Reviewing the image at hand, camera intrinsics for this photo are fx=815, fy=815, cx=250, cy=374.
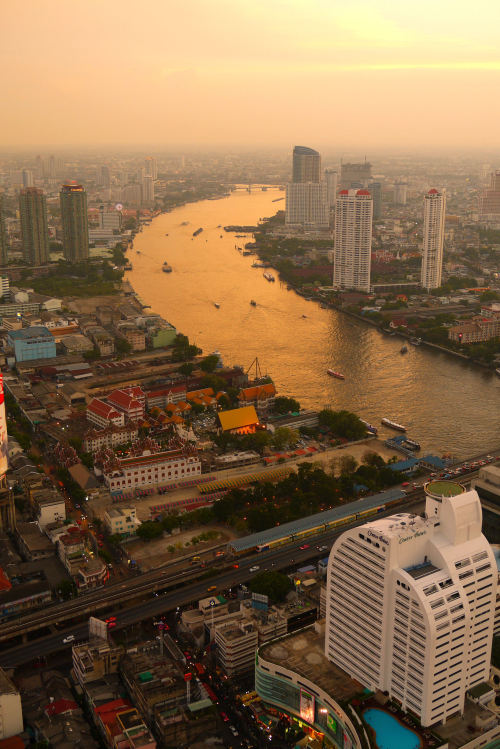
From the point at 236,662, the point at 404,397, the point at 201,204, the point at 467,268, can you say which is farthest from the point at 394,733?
the point at 201,204

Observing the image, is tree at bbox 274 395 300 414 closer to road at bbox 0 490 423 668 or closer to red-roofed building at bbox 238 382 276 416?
red-roofed building at bbox 238 382 276 416

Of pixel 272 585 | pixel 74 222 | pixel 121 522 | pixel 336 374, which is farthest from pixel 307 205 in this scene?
pixel 272 585

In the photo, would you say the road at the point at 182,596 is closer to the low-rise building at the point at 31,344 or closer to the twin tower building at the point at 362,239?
the low-rise building at the point at 31,344

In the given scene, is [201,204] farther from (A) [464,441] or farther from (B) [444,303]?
(A) [464,441]

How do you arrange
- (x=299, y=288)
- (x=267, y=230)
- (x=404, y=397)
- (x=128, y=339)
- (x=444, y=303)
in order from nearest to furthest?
(x=404, y=397) < (x=128, y=339) < (x=444, y=303) < (x=299, y=288) < (x=267, y=230)

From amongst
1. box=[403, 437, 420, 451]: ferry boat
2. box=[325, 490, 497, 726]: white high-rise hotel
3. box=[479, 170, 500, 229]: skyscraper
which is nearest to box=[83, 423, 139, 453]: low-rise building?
box=[403, 437, 420, 451]: ferry boat

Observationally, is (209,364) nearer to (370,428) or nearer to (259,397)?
(259,397)
